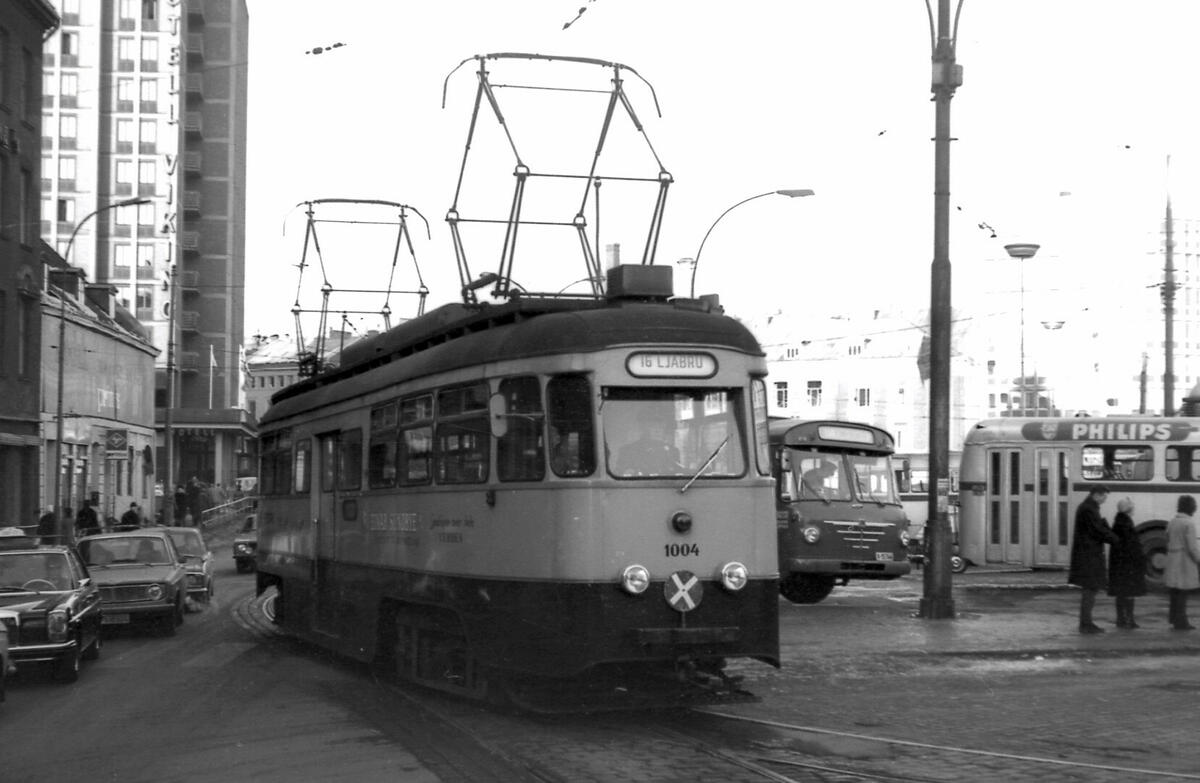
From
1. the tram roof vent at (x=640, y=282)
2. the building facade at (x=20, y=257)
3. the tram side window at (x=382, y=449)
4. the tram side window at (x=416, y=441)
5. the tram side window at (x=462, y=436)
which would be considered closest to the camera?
the tram side window at (x=462, y=436)

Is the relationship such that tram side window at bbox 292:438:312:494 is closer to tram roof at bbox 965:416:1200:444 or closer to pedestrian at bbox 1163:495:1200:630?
pedestrian at bbox 1163:495:1200:630

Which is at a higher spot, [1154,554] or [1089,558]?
[1089,558]

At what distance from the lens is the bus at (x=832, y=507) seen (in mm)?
24062

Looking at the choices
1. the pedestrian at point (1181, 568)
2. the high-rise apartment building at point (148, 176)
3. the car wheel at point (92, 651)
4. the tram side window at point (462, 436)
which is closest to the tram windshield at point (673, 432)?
the tram side window at point (462, 436)

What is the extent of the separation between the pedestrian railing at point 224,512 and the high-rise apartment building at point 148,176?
890cm

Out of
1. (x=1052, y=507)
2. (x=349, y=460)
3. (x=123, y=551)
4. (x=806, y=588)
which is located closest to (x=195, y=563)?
(x=123, y=551)

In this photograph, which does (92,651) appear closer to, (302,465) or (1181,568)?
(302,465)

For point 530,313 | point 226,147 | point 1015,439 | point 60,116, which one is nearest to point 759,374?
point 530,313

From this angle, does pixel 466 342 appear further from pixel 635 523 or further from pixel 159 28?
pixel 159 28

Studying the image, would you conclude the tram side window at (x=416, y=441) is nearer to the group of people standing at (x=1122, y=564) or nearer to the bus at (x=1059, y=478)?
the group of people standing at (x=1122, y=564)

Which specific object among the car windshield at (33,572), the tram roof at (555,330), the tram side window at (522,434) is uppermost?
the tram roof at (555,330)

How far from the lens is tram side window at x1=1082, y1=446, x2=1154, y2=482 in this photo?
2792cm

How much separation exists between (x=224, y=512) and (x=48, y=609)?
56.3m

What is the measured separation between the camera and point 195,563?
27641mm
